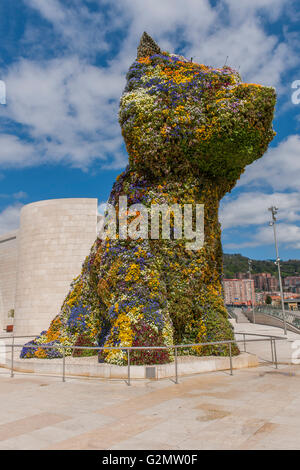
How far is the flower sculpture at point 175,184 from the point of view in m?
7.93

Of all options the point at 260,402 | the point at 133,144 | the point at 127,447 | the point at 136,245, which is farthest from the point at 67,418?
the point at 133,144

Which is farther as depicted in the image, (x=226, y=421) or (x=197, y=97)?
(x=197, y=97)

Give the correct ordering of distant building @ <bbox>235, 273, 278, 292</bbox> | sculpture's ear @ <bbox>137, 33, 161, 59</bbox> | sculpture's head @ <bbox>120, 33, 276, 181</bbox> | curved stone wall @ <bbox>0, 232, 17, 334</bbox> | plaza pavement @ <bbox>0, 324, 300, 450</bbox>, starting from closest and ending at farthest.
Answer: plaza pavement @ <bbox>0, 324, 300, 450</bbox> < sculpture's head @ <bbox>120, 33, 276, 181</bbox> < sculpture's ear @ <bbox>137, 33, 161, 59</bbox> < curved stone wall @ <bbox>0, 232, 17, 334</bbox> < distant building @ <bbox>235, 273, 278, 292</bbox>

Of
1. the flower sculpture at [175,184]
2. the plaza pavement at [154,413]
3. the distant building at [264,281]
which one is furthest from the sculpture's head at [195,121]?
the distant building at [264,281]

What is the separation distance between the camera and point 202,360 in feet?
25.5

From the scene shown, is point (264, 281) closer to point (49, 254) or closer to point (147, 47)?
point (49, 254)

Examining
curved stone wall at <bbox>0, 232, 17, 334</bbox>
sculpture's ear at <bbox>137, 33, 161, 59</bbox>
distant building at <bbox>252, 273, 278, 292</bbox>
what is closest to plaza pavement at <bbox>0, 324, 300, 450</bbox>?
sculpture's ear at <bbox>137, 33, 161, 59</bbox>

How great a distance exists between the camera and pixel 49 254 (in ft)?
80.8

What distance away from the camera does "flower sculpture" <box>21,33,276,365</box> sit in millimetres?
7926

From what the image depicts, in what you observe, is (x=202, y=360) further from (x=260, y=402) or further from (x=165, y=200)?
(x=165, y=200)

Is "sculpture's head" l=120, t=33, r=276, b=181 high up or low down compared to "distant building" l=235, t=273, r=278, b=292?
down

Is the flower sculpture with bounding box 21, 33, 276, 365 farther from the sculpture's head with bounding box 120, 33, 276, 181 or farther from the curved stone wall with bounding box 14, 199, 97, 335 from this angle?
the curved stone wall with bounding box 14, 199, 97, 335

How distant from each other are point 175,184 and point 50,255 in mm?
17862

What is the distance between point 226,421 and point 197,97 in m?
6.87
